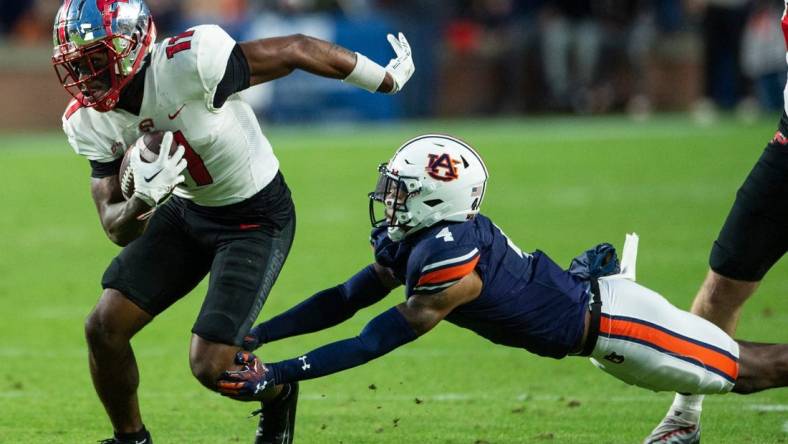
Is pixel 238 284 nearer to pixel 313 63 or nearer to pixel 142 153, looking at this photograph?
pixel 142 153

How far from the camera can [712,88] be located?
56.3ft

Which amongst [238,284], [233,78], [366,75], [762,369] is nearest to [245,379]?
[238,284]

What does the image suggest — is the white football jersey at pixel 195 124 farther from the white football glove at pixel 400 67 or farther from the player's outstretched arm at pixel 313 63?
the white football glove at pixel 400 67

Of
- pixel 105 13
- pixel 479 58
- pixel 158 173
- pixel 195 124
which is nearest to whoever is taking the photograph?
pixel 158 173

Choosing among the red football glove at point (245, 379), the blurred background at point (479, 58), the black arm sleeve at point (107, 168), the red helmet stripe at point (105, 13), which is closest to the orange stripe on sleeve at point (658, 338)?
the red football glove at point (245, 379)

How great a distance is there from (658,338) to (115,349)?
6.47 ft

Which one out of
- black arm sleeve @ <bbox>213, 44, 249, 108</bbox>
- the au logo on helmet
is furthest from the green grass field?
black arm sleeve @ <bbox>213, 44, 249, 108</bbox>

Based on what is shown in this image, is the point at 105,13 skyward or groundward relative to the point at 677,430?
skyward

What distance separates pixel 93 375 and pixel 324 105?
1284 centimetres

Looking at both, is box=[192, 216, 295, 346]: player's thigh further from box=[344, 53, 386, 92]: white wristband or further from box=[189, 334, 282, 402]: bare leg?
box=[344, 53, 386, 92]: white wristband

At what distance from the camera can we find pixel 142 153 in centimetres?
451

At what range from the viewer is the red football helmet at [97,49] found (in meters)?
4.55

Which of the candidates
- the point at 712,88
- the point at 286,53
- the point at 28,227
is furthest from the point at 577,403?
the point at 712,88

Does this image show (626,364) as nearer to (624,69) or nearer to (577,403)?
(577,403)
